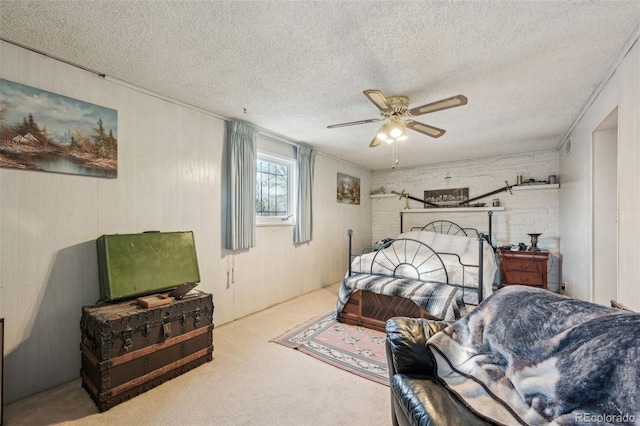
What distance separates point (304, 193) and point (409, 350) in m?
3.20

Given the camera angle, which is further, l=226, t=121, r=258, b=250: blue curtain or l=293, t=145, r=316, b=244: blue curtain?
l=293, t=145, r=316, b=244: blue curtain

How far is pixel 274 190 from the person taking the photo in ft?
13.5

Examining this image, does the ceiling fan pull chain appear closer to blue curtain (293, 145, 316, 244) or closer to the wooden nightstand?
blue curtain (293, 145, 316, 244)

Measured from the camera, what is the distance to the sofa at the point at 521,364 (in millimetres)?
899

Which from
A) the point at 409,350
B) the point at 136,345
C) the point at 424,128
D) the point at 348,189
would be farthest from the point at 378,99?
the point at 348,189

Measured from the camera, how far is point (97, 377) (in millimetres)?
1855

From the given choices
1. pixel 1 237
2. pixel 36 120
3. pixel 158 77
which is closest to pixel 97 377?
pixel 1 237

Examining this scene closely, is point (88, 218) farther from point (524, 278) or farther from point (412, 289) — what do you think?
point (524, 278)

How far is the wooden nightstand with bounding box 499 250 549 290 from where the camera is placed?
4211mm

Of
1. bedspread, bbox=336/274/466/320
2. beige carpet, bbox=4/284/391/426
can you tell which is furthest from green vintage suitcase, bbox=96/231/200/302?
bedspread, bbox=336/274/466/320

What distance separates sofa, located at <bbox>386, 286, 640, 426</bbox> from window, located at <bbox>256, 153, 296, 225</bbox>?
273 cm

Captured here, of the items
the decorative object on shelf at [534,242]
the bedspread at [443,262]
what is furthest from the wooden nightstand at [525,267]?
the bedspread at [443,262]

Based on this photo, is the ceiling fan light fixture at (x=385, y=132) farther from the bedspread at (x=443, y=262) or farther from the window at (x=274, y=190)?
the window at (x=274, y=190)

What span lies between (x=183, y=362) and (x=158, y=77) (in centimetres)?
245
